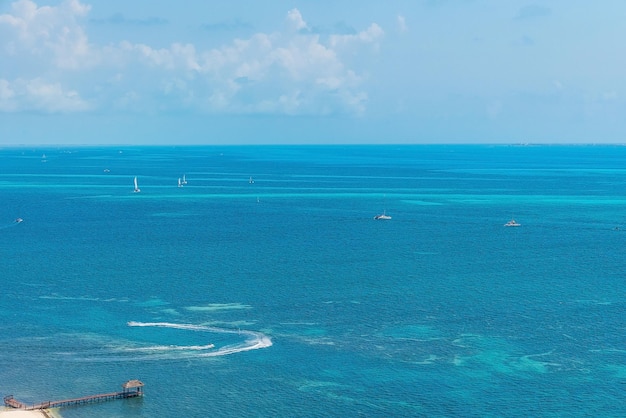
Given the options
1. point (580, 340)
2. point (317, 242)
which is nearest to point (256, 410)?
point (580, 340)

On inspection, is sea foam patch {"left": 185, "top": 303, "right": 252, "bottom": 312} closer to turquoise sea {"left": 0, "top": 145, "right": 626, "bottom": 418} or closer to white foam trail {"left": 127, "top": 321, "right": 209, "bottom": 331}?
turquoise sea {"left": 0, "top": 145, "right": 626, "bottom": 418}

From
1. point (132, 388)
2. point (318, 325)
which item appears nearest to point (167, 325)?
point (318, 325)

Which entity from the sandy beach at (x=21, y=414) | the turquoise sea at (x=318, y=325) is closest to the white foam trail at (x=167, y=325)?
the turquoise sea at (x=318, y=325)

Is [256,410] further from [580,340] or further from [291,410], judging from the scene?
[580,340]

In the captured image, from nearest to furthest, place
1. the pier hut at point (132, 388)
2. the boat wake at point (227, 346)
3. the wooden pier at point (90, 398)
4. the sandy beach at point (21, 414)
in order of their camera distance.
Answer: the sandy beach at point (21, 414) → the wooden pier at point (90, 398) → the pier hut at point (132, 388) → the boat wake at point (227, 346)

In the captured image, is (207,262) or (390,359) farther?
(207,262)

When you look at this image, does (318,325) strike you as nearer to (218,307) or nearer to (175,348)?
(218,307)

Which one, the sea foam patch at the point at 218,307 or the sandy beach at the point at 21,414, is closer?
the sandy beach at the point at 21,414

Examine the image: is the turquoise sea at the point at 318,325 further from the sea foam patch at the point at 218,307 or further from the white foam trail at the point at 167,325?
the sea foam patch at the point at 218,307
